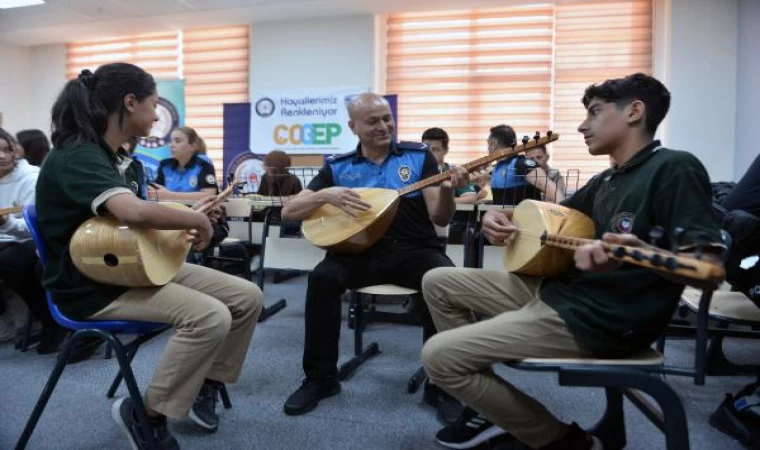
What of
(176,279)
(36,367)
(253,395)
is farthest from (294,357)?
(36,367)

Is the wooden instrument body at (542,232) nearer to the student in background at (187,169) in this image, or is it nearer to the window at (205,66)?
the student in background at (187,169)

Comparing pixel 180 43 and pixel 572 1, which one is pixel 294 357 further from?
pixel 180 43

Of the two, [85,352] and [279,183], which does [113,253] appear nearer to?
[85,352]

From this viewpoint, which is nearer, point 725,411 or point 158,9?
point 725,411

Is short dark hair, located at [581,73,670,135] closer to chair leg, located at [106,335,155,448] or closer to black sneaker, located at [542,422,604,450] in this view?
black sneaker, located at [542,422,604,450]

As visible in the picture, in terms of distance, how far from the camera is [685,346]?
8.51 ft

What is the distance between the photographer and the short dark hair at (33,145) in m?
3.09

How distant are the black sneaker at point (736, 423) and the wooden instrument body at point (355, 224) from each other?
52.2 inches

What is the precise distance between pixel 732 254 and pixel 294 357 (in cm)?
184

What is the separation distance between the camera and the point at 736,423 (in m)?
1.59

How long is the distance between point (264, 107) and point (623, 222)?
468 cm

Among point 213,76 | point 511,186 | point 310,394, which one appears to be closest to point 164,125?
point 213,76

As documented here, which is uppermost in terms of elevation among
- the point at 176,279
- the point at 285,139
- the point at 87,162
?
the point at 285,139

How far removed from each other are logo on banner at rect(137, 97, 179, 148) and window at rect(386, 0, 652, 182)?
2471mm
